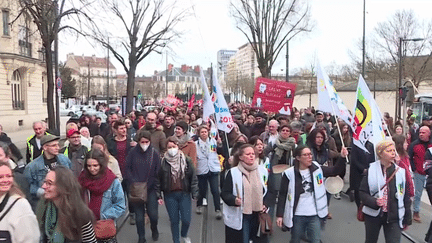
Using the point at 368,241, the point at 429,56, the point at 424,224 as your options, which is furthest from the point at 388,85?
the point at 368,241

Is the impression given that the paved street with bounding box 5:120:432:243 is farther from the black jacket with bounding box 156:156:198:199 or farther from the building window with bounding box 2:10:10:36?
the building window with bounding box 2:10:10:36

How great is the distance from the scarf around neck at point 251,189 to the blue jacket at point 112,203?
1.28m

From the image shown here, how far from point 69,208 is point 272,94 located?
8301 millimetres

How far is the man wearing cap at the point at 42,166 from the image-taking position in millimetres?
4398

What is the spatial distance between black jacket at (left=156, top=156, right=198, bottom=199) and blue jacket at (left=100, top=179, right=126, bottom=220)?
1.40 m

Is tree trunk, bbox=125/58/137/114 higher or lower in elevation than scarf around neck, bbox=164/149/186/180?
higher

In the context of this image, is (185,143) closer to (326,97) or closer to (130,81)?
(326,97)

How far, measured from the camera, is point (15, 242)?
2680mm

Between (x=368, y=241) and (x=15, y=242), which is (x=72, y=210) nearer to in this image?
(x=15, y=242)

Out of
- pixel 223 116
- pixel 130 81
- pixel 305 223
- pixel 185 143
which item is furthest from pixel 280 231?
pixel 130 81

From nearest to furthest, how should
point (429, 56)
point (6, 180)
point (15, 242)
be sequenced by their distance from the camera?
point (15, 242) → point (6, 180) → point (429, 56)

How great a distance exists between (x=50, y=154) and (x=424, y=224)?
18.8ft

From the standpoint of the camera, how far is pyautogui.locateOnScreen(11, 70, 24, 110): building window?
88.1ft

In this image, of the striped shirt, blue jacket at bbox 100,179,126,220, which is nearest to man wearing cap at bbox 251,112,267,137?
blue jacket at bbox 100,179,126,220
